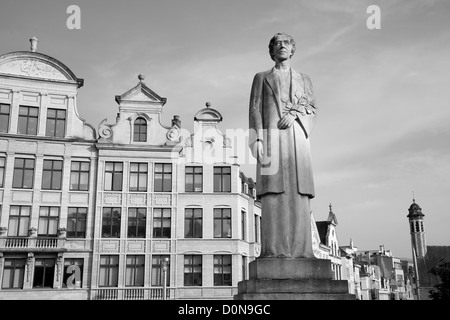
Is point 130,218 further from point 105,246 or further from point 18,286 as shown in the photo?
point 18,286

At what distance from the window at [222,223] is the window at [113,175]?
263 inches

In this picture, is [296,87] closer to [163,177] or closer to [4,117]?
[163,177]

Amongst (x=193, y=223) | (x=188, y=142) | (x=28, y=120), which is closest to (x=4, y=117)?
(x=28, y=120)

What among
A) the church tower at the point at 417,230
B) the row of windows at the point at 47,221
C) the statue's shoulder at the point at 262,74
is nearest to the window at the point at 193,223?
the row of windows at the point at 47,221

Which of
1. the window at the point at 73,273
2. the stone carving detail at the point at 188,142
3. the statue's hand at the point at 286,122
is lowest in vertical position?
the window at the point at 73,273

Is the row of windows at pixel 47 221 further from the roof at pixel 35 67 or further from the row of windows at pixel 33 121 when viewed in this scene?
the roof at pixel 35 67

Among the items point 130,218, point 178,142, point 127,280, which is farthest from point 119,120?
point 127,280

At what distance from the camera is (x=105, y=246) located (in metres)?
30.8

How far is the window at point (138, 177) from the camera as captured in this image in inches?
1265

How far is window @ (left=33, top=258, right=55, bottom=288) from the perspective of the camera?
29242 millimetres

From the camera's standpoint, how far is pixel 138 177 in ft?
106

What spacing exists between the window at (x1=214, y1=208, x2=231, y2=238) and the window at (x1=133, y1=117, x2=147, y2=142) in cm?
697

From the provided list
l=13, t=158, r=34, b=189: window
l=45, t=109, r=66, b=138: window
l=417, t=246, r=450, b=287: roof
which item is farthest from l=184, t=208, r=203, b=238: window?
l=417, t=246, r=450, b=287: roof

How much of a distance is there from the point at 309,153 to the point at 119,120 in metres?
27.0
